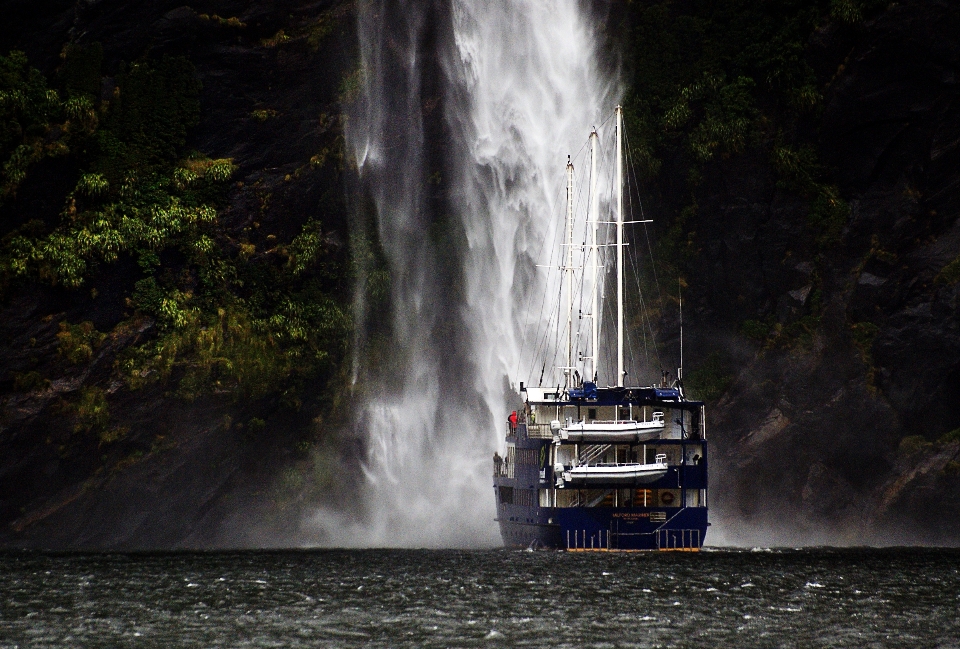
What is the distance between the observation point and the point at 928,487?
65688 mm

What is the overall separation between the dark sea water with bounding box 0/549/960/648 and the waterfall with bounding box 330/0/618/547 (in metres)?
18.2

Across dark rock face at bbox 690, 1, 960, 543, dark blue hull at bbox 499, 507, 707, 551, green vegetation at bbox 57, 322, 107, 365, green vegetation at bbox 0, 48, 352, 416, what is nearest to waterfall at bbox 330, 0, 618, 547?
green vegetation at bbox 0, 48, 352, 416

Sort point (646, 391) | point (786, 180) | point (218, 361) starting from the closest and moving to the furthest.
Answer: point (646, 391), point (218, 361), point (786, 180)

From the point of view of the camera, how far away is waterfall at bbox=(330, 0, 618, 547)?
70.6 meters

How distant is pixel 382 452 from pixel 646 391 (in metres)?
21.0

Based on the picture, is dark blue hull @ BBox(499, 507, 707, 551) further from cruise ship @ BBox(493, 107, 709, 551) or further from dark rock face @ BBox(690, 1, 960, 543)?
dark rock face @ BBox(690, 1, 960, 543)

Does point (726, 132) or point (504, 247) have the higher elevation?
point (726, 132)

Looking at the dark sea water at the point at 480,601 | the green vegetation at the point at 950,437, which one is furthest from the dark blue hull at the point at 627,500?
the green vegetation at the point at 950,437

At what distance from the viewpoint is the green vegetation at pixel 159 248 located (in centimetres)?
5862

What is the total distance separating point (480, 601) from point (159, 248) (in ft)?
96.9

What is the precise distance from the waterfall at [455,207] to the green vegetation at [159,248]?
5.23 metres

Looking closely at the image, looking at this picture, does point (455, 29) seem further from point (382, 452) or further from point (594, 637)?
point (594, 637)

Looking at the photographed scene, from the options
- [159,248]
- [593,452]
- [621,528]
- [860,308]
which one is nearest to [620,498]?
[621,528]

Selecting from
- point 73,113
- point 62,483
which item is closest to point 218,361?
point 62,483
